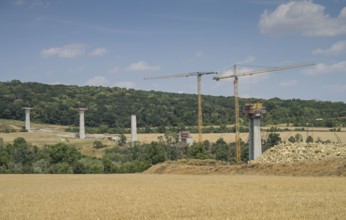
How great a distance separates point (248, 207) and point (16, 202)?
1588cm

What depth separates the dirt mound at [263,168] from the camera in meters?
54.8

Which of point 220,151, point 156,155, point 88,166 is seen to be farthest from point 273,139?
point 88,166

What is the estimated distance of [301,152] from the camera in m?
67.9

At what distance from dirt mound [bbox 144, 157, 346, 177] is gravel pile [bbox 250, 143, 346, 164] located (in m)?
4.50

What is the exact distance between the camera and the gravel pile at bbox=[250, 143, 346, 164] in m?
64.0

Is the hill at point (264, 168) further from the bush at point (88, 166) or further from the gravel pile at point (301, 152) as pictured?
the bush at point (88, 166)

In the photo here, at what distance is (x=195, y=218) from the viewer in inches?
995

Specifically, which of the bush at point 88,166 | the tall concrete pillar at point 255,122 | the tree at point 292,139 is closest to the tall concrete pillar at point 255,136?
A: the tall concrete pillar at point 255,122

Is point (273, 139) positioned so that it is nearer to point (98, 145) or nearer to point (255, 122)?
point (255, 122)

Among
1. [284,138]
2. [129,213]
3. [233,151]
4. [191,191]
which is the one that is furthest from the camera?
[284,138]

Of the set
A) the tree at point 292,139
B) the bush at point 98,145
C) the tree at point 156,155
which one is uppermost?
the tree at point 292,139

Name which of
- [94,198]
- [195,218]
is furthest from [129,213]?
[94,198]

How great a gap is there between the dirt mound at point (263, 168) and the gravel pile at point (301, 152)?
4.50 m

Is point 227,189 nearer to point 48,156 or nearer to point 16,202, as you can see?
point 16,202
